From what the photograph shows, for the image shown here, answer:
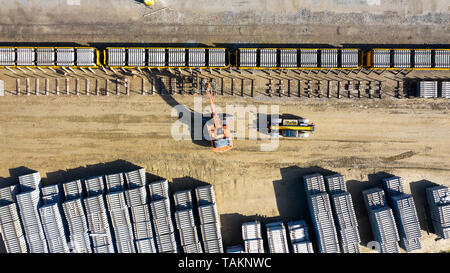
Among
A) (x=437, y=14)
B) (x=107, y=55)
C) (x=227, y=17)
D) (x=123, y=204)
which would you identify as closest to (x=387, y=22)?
(x=437, y=14)

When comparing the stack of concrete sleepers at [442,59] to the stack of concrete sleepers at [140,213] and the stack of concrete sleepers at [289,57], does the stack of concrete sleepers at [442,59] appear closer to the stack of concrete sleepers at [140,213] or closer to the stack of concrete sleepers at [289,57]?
the stack of concrete sleepers at [289,57]

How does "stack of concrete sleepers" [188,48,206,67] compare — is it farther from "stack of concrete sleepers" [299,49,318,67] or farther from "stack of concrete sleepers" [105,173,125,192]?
"stack of concrete sleepers" [105,173,125,192]

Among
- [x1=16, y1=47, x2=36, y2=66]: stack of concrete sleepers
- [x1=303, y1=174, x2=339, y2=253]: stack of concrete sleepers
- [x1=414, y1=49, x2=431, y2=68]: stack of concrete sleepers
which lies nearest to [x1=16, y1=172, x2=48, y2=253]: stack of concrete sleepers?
[x1=16, y1=47, x2=36, y2=66]: stack of concrete sleepers

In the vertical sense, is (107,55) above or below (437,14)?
below

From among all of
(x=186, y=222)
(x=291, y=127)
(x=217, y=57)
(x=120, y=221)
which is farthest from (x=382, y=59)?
(x=120, y=221)

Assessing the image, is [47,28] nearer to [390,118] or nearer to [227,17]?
[227,17]
